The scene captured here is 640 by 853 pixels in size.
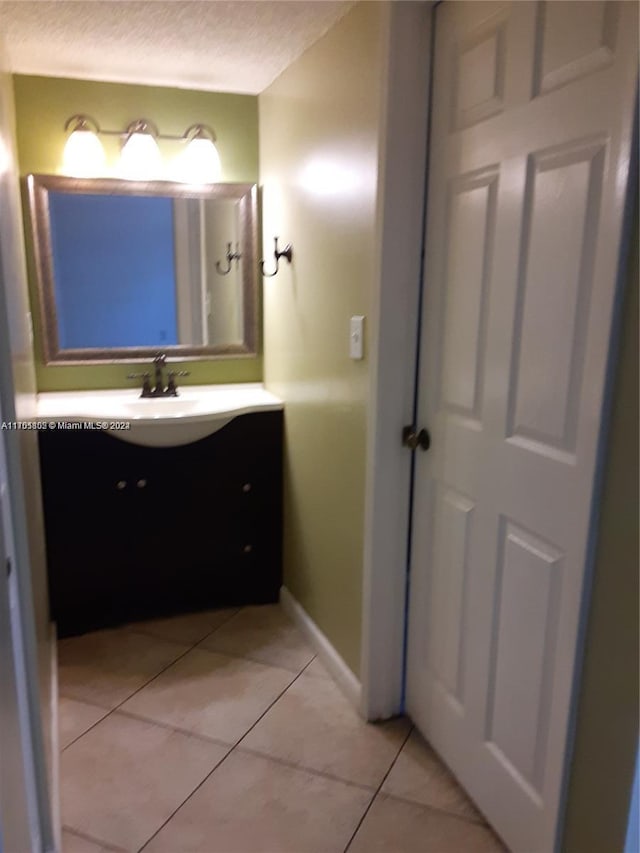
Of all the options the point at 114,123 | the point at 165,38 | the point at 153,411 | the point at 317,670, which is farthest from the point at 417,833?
the point at 114,123

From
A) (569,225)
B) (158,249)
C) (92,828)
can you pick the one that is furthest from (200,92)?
(92,828)

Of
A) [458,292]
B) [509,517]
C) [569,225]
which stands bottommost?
[509,517]

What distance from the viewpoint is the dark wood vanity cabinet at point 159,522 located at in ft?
8.07

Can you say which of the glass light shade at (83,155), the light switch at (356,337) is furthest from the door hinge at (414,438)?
the glass light shade at (83,155)

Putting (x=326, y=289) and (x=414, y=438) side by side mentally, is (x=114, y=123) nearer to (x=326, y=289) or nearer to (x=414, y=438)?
(x=326, y=289)

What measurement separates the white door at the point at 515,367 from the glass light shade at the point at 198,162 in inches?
51.1

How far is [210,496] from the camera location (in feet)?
8.65

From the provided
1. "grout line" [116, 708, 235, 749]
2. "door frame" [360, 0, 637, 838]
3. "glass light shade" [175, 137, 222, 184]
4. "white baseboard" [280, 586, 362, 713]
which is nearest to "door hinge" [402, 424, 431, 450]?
"door frame" [360, 0, 637, 838]

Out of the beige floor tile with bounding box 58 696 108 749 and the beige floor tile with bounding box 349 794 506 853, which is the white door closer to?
the beige floor tile with bounding box 349 794 506 853

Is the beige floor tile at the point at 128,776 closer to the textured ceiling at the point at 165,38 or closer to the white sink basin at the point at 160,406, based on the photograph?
the white sink basin at the point at 160,406

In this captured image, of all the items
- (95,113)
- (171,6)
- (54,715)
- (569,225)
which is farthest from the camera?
(95,113)

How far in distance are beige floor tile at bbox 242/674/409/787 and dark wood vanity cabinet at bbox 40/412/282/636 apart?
672 mm

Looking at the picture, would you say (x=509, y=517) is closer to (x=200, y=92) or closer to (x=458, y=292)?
(x=458, y=292)

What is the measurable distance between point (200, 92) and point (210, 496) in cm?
165
